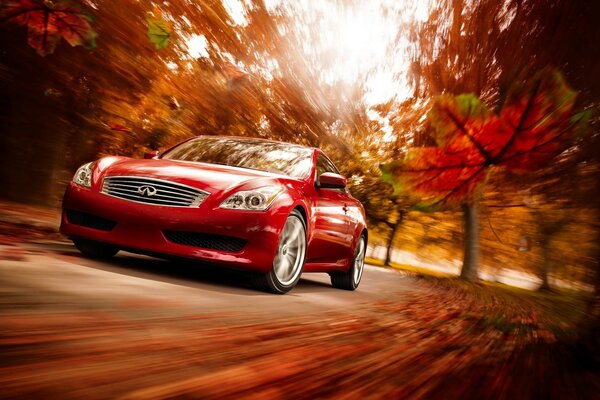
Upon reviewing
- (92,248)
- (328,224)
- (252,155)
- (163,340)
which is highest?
(252,155)

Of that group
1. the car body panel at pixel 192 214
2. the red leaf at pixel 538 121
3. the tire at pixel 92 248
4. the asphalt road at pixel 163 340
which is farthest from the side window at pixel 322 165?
the red leaf at pixel 538 121

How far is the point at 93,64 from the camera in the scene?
221 inches

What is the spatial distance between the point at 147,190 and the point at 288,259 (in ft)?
4.38

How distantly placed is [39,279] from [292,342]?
59.9 inches

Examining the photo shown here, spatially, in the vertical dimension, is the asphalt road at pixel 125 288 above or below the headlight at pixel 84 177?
below

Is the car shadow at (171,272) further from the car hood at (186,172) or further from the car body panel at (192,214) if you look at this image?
the car hood at (186,172)

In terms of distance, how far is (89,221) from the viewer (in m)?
4.47

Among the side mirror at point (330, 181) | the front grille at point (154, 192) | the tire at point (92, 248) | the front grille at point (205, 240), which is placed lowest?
the tire at point (92, 248)

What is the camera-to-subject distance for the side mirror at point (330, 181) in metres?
5.34

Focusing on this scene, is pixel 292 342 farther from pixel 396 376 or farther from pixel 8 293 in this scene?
pixel 8 293

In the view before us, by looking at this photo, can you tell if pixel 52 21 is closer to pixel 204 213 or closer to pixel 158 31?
pixel 158 31

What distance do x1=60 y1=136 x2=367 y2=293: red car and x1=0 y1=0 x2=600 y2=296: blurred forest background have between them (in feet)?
1.82

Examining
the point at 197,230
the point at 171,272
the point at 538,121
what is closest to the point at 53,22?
the point at 197,230

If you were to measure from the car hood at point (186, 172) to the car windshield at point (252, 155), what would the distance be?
41 centimetres
